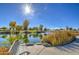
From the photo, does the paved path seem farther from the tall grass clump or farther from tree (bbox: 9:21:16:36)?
tree (bbox: 9:21:16:36)

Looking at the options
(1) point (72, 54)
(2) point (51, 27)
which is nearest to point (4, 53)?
(2) point (51, 27)

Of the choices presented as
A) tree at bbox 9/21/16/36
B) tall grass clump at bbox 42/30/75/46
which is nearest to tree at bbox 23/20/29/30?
tree at bbox 9/21/16/36

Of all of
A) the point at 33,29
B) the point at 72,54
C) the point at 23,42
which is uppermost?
the point at 33,29

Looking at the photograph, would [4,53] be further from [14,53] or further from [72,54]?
[72,54]

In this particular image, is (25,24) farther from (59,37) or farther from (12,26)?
(59,37)

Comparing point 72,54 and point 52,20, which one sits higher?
point 52,20

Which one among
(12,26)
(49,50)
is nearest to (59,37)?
(49,50)

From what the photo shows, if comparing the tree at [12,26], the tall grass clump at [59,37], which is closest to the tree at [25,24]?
the tree at [12,26]
